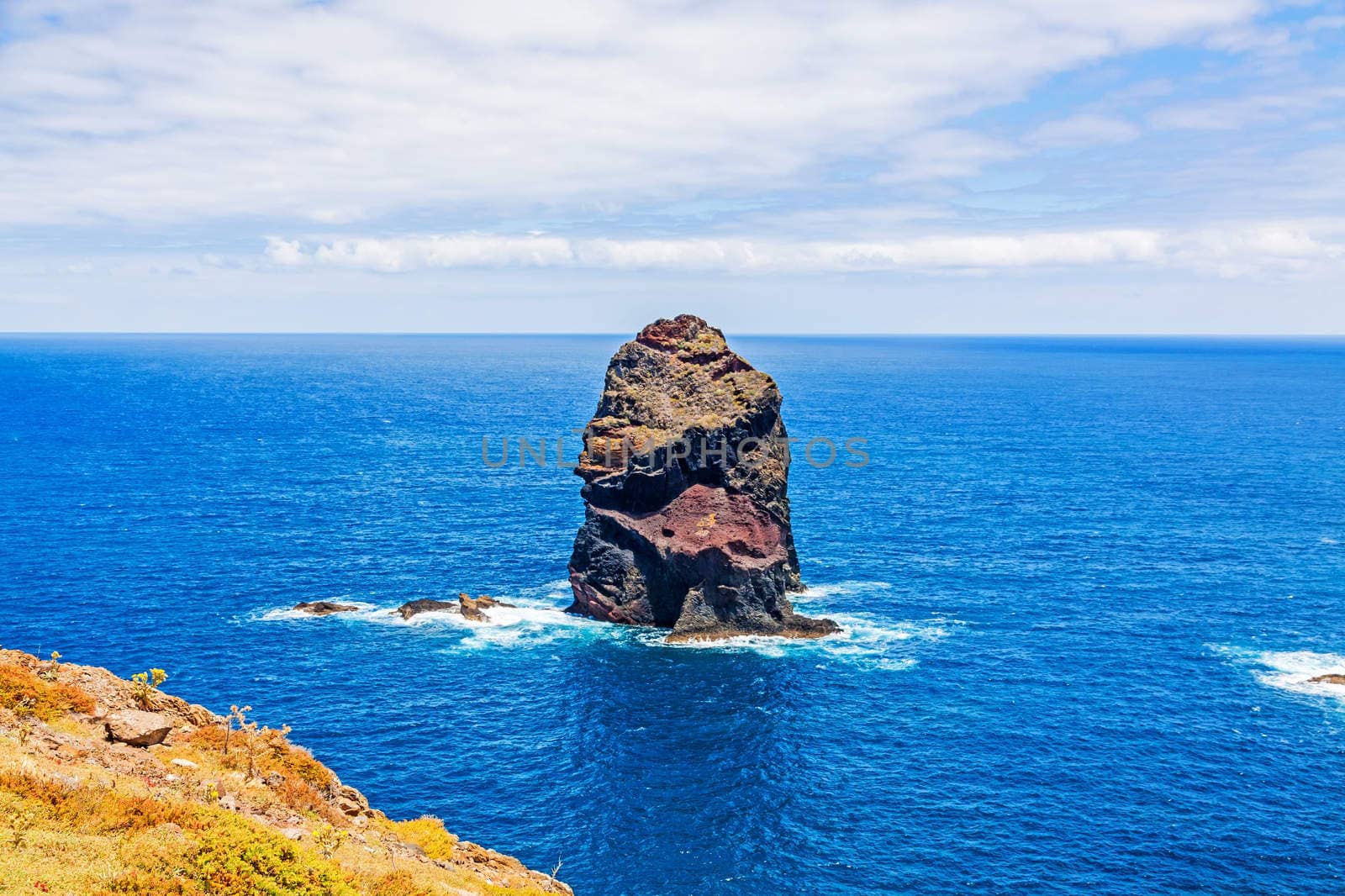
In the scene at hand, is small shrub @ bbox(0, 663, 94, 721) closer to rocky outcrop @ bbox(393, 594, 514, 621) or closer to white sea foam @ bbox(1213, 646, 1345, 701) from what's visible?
rocky outcrop @ bbox(393, 594, 514, 621)

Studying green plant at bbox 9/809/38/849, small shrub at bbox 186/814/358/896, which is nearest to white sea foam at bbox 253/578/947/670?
small shrub at bbox 186/814/358/896

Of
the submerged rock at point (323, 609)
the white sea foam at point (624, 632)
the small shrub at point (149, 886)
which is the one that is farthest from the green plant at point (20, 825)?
the submerged rock at point (323, 609)

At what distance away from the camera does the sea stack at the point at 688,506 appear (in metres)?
90.7

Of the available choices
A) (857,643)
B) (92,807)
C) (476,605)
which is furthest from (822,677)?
(92,807)

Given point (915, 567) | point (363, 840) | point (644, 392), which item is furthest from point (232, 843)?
point (915, 567)

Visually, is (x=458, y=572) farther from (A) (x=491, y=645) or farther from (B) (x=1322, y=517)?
(B) (x=1322, y=517)

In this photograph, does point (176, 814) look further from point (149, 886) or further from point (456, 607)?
point (456, 607)

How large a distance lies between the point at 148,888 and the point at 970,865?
4313 centimetres

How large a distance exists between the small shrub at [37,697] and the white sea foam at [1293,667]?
3100 inches

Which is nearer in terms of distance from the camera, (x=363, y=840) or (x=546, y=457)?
(x=363, y=840)

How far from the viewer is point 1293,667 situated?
8006 cm

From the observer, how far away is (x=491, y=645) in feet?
285

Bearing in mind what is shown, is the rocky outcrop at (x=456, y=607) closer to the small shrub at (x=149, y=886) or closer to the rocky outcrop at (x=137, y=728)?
the rocky outcrop at (x=137, y=728)

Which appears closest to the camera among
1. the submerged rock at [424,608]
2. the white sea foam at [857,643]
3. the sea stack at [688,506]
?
the white sea foam at [857,643]
